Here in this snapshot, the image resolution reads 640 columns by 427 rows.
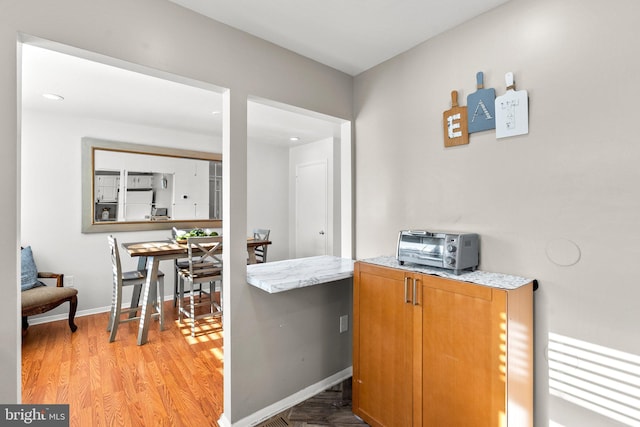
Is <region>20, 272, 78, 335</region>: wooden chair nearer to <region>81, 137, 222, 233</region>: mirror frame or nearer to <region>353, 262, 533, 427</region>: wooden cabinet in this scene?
<region>81, 137, 222, 233</region>: mirror frame

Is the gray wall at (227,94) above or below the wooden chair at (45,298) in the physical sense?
above

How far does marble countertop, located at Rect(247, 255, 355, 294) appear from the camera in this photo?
1.77 metres

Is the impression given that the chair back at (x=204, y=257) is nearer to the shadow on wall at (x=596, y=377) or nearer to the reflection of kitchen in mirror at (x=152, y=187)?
the reflection of kitchen in mirror at (x=152, y=187)

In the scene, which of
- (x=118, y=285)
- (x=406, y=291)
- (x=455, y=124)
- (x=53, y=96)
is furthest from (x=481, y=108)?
(x=53, y=96)

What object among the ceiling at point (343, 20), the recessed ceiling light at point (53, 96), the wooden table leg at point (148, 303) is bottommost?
the wooden table leg at point (148, 303)

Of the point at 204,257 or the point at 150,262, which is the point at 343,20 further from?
the point at 150,262

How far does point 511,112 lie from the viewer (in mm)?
1617

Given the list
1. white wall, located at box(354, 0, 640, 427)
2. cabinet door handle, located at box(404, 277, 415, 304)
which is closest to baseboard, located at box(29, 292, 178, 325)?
cabinet door handle, located at box(404, 277, 415, 304)

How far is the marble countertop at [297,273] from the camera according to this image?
177cm

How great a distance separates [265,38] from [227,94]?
49cm

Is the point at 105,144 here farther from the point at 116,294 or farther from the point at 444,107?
the point at 444,107

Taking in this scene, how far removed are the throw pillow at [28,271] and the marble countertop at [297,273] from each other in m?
2.70

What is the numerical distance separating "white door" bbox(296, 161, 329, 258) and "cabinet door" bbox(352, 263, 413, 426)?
9.92 feet

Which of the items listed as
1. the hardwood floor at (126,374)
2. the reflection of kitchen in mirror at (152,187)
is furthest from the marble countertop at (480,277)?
the reflection of kitchen in mirror at (152,187)
